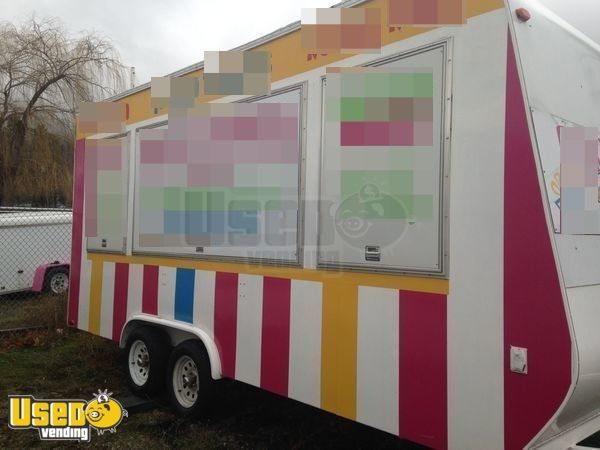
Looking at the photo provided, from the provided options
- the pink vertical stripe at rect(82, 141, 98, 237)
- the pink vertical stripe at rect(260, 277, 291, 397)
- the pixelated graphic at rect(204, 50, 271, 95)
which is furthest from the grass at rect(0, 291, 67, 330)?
the pink vertical stripe at rect(260, 277, 291, 397)

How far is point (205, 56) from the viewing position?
4.16 m

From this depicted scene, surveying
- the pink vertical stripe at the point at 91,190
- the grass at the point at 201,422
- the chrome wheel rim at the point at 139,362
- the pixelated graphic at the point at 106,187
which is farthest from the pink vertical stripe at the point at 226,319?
the pink vertical stripe at the point at 91,190

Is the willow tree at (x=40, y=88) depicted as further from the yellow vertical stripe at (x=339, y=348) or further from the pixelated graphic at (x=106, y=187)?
the yellow vertical stripe at (x=339, y=348)

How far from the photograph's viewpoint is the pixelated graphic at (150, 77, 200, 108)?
4.29m

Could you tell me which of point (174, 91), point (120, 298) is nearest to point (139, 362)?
point (120, 298)

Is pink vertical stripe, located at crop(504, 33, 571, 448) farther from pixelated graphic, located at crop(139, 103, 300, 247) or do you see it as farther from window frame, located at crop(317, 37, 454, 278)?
pixelated graphic, located at crop(139, 103, 300, 247)

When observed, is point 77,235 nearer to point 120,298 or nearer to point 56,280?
point 120,298

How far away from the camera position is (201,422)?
13.6ft

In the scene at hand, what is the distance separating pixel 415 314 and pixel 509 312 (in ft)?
1.65

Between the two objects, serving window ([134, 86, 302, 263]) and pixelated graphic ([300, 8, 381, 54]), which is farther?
serving window ([134, 86, 302, 263])

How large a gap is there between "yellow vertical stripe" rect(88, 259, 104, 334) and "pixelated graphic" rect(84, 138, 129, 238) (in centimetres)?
32

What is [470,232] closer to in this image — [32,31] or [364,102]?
[364,102]

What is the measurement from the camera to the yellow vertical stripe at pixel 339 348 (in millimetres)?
3033

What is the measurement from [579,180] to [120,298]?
4.06 metres
